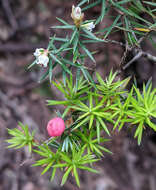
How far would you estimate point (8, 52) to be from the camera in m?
3.47

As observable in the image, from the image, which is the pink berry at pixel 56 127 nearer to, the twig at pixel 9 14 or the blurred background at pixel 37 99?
the blurred background at pixel 37 99

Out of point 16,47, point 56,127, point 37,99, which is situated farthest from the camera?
point 16,47

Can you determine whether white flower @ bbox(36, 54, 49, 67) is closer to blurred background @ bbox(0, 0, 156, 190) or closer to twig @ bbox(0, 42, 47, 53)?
blurred background @ bbox(0, 0, 156, 190)

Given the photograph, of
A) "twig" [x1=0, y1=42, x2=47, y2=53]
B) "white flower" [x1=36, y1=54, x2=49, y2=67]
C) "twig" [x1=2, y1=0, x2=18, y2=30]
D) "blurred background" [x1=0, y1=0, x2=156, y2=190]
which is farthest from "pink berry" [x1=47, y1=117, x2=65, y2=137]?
"twig" [x1=2, y1=0, x2=18, y2=30]

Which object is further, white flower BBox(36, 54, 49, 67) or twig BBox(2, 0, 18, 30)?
twig BBox(2, 0, 18, 30)

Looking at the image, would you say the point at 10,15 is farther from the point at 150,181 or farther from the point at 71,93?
the point at 150,181

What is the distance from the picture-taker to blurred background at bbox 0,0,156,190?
2.80 m

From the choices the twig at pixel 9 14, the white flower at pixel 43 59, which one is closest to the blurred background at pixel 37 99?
the twig at pixel 9 14

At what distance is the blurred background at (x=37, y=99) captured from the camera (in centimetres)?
280

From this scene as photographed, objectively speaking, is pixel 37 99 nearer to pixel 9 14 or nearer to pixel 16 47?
pixel 16 47

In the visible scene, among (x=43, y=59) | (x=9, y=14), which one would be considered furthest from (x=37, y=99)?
(x=43, y=59)

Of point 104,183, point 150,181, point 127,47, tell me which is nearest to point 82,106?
point 127,47

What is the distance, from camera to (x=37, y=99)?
10.5ft

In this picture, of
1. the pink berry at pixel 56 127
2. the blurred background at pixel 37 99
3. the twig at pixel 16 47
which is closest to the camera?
the pink berry at pixel 56 127
